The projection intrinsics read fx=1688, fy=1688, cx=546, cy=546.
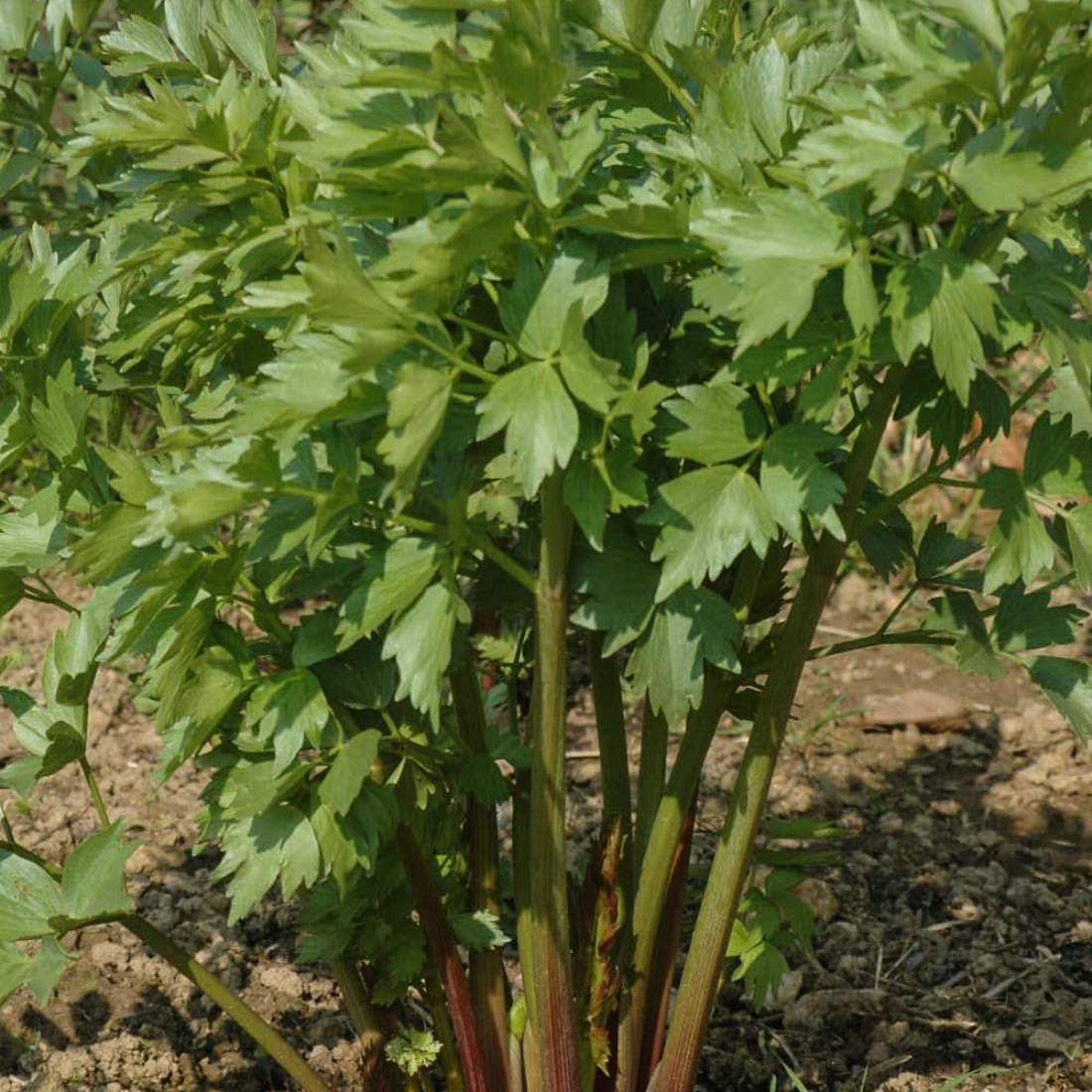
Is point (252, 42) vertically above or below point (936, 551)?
above

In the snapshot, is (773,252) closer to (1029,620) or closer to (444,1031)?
(1029,620)

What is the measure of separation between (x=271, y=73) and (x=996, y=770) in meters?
2.14

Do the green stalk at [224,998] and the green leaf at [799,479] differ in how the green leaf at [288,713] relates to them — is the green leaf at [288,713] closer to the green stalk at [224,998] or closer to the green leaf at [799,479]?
the green stalk at [224,998]

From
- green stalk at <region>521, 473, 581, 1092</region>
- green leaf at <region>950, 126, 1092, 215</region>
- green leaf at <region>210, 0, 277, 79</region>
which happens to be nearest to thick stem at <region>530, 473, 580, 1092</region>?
green stalk at <region>521, 473, 581, 1092</region>

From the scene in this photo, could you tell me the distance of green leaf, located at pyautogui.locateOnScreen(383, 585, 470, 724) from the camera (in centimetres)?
141

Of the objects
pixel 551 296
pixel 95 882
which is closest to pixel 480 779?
pixel 95 882

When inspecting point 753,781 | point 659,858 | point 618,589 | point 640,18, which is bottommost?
point 659,858

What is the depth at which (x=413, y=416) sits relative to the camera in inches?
51.1

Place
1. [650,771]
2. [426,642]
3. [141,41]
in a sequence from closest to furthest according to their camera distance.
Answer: [426,642] → [141,41] → [650,771]

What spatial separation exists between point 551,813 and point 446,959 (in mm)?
288

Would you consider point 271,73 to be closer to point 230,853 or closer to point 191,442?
point 191,442

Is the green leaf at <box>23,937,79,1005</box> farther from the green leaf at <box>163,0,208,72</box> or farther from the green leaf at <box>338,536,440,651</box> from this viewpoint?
the green leaf at <box>163,0,208,72</box>

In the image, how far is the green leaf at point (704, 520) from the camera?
1464 millimetres

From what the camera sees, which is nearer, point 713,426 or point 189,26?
point 713,426
